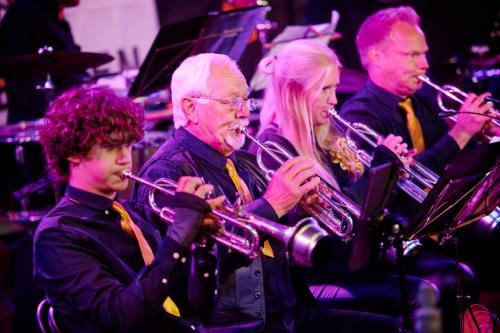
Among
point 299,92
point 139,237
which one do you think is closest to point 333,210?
point 299,92

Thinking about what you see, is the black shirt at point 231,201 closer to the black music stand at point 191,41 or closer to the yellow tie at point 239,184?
the yellow tie at point 239,184

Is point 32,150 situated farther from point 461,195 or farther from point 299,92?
point 461,195

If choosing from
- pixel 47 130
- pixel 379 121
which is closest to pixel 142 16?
pixel 379 121

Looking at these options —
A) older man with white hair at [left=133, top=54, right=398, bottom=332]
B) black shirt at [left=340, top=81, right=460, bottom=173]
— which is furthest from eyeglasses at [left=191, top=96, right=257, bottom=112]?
black shirt at [left=340, top=81, right=460, bottom=173]

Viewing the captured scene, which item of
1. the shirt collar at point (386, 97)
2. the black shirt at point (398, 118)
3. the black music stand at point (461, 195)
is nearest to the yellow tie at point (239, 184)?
the black music stand at point (461, 195)

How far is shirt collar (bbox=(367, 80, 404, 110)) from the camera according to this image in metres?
5.23

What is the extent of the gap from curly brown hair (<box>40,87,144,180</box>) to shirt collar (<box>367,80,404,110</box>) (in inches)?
104

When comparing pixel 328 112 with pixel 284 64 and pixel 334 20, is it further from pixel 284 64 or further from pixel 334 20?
pixel 334 20

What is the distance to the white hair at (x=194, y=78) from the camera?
3723mm

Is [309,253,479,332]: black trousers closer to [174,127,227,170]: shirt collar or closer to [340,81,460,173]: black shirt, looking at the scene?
[340,81,460,173]: black shirt

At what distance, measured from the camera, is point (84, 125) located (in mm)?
2885

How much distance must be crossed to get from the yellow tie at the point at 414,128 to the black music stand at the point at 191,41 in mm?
1305

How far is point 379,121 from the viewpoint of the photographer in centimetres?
507

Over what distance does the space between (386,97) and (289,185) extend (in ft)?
7.04
